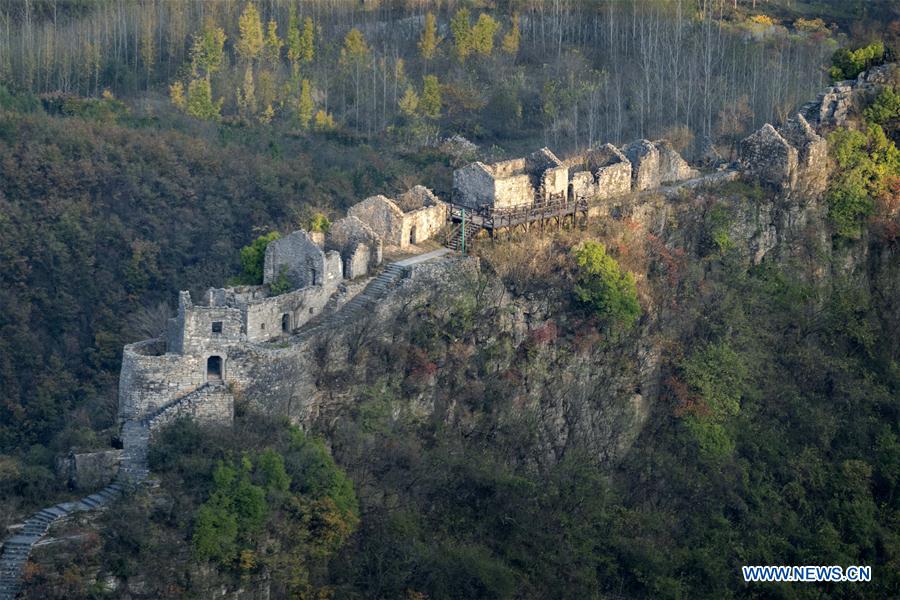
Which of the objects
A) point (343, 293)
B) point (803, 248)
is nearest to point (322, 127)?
point (803, 248)

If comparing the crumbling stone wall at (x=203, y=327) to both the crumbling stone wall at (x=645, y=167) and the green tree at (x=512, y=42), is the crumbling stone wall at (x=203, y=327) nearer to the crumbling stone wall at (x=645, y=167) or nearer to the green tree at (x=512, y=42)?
the crumbling stone wall at (x=645, y=167)

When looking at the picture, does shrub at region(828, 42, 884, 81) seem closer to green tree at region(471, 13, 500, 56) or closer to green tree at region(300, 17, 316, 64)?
green tree at region(471, 13, 500, 56)

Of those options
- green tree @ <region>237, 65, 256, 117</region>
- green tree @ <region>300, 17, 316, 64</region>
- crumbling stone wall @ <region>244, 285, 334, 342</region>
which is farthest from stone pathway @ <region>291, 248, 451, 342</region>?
green tree @ <region>300, 17, 316, 64</region>

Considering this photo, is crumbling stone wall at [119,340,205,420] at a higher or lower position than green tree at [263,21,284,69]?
lower

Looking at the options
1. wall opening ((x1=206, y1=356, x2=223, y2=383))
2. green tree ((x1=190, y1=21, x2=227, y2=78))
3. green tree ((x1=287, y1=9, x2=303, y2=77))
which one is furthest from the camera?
green tree ((x1=287, y1=9, x2=303, y2=77))

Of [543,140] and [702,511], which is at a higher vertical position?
[543,140]

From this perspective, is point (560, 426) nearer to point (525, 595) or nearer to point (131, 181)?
point (525, 595)

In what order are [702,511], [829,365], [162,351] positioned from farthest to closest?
[829,365] < [702,511] < [162,351]
